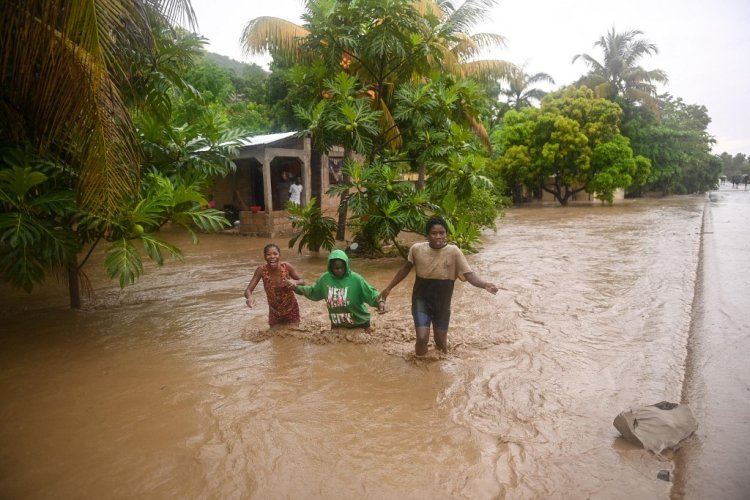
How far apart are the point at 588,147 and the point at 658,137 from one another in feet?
33.0

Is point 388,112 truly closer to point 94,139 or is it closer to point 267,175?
point 267,175

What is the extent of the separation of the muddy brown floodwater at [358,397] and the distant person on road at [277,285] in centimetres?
23

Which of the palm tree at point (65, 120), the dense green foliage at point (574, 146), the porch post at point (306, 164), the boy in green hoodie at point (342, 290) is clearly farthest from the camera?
the dense green foliage at point (574, 146)

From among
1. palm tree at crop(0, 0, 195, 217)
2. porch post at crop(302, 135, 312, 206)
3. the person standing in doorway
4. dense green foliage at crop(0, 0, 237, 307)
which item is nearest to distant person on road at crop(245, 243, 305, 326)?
dense green foliage at crop(0, 0, 237, 307)

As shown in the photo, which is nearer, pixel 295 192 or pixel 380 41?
pixel 380 41

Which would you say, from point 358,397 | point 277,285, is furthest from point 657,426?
point 277,285

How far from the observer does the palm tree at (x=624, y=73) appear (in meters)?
31.9

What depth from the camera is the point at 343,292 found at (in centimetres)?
522

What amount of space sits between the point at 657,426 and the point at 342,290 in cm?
A: 298

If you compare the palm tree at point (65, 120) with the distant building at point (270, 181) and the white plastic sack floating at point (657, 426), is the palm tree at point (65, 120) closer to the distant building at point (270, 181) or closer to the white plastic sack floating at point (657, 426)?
the white plastic sack floating at point (657, 426)

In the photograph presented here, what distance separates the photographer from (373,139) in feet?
35.5

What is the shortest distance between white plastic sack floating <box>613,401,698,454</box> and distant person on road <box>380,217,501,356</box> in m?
1.53

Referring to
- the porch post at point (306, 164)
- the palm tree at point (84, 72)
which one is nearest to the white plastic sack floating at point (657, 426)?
the palm tree at point (84, 72)

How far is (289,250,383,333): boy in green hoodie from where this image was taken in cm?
512
